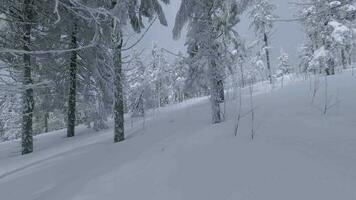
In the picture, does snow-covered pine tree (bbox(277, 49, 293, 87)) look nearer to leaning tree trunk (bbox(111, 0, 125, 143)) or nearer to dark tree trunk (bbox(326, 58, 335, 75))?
dark tree trunk (bbox(326, 58, 335, 75))

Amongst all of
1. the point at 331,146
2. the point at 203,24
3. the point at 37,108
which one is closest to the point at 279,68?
the point at 37,108

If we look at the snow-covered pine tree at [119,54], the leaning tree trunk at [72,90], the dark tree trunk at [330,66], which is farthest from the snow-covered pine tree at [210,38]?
the dark tree trunk at [330,66]

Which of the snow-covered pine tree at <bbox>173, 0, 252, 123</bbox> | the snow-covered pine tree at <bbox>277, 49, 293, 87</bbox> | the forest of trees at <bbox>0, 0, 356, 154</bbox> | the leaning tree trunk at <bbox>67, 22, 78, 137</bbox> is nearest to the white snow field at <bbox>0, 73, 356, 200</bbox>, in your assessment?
the forest of trees at <bbox>0, 0, 356, 154</bbox>

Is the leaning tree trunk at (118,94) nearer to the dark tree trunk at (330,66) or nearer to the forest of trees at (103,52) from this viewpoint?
the forest of trees at (103,52)

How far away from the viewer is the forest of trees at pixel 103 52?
21.4 ft

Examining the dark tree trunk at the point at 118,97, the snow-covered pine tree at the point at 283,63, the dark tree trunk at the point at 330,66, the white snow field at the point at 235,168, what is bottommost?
the white snow field at the point at 235,168

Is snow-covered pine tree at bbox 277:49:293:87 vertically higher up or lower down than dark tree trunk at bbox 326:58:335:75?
higher up

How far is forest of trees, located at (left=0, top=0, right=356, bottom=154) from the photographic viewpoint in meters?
6.54

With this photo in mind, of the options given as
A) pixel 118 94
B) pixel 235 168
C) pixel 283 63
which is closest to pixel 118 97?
pixel 118 94

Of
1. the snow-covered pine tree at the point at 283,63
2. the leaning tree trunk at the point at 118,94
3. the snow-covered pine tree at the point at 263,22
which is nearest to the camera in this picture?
the leaning tree trunk at the point at 118,94

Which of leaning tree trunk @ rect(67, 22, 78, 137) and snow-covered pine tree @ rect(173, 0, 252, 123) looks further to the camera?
leaning tree trunk @ rect(67, 22, 78, 137)

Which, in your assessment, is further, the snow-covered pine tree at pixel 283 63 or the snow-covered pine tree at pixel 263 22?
the snow-covered pine tree at pixel 283 63

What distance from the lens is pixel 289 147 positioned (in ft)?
17.0

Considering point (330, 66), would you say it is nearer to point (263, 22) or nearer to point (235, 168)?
point (263, 22)
